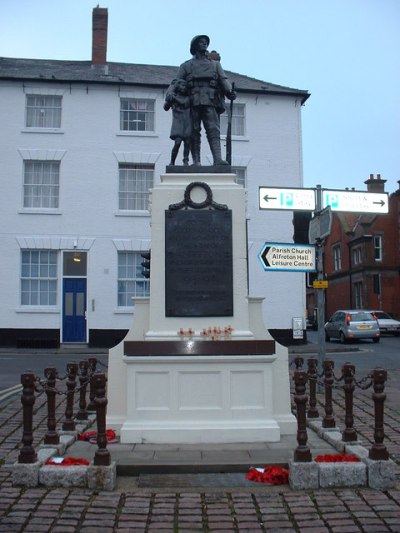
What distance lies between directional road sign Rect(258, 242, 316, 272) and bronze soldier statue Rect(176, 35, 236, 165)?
226cm

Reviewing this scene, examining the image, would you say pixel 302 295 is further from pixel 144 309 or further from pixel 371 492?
pixel 371 492

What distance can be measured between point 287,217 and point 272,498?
67.2ft

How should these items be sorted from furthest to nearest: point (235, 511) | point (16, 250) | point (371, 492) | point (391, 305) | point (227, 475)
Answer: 1. point (391, 305)
2. point (16, 250)
3. point (227, 475)
4. point (371, 492)
5. point (235, 511)

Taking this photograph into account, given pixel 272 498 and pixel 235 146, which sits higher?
pixel 235 146

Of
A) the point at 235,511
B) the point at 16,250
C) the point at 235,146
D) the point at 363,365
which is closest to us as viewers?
the point at 235,511

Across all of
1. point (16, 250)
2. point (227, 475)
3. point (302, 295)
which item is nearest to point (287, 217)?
point (302, 295)

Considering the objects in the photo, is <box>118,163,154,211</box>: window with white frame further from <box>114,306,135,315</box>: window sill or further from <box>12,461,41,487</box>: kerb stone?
<box>12,461,41,487</box>: kerb stone

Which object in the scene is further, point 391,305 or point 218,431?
point 391,305

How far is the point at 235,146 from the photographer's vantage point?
82.0 feet

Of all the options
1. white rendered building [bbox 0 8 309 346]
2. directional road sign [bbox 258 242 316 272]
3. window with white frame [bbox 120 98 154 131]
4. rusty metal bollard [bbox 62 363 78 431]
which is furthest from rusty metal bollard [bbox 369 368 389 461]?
window with white frame [bbox 120 98 154 131]

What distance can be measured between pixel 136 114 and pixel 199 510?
21.7 metres

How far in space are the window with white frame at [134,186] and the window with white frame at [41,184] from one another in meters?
2.63

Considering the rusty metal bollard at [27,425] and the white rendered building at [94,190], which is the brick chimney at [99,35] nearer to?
the white rendered building at [94,190]

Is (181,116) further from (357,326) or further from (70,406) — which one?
(357,326)
